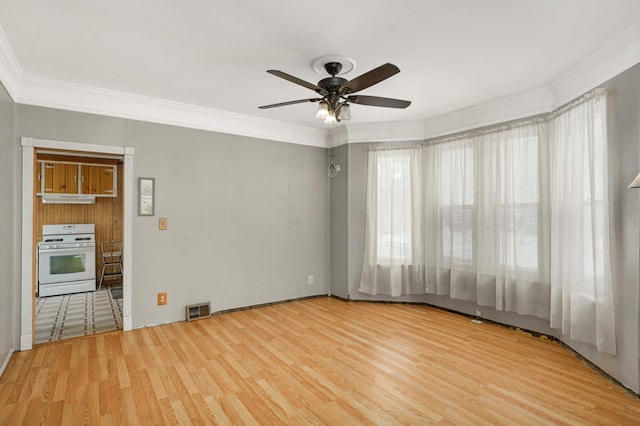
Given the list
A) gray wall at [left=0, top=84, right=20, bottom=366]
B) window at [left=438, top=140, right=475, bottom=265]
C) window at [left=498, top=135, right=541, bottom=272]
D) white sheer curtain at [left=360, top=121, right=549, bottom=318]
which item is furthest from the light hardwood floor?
window at [left=438, top=140, right=475, bottom=265]

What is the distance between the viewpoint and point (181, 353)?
10.7 feet

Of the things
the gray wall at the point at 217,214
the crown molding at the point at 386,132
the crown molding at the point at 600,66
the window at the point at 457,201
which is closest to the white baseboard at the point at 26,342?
the gray wall at the point at 217,214

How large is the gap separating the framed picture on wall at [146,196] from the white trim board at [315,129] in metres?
0.74

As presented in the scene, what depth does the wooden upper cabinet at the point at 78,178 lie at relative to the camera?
5672 millimetres

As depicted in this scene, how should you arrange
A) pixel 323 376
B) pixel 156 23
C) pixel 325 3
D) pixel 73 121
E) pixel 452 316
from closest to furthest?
pixel 325 3
pixel 156 23
pixel 323 376
pixel 73 121
pixel 452 316

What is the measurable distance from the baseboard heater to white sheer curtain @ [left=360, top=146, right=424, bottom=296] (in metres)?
2.21

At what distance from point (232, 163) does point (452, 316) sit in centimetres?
359

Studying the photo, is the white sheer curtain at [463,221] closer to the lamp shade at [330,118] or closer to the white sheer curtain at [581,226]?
the white sheer curtain at [581,226]

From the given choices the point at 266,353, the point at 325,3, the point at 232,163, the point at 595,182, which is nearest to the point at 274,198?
the point at 232,163

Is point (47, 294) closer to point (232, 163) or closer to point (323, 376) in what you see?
point (232, 163)

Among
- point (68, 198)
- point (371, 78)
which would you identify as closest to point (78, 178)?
point (68, 198)

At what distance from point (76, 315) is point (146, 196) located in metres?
2.05

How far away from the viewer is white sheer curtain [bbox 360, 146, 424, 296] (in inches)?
193

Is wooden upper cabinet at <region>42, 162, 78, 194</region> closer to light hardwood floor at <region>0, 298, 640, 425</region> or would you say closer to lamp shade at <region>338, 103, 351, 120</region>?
light hardwood floor at <region>0, 298, 640, 425</region>
